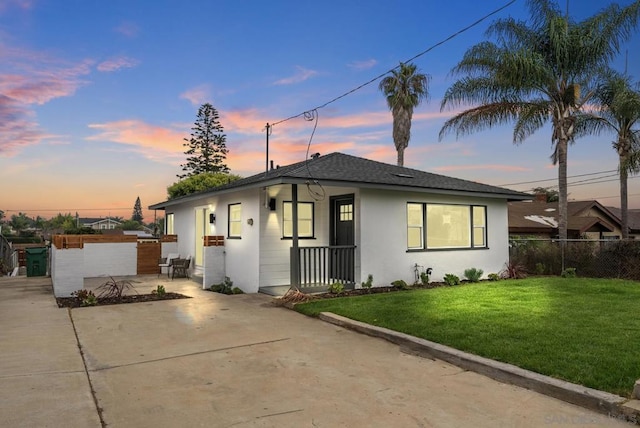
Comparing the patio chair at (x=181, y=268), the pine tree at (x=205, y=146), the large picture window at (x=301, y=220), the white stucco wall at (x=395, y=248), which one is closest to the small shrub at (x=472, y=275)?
the white stucco wall at (x=395, y=248)

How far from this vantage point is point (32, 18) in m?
11.1

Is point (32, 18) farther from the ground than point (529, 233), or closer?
farther from the ground

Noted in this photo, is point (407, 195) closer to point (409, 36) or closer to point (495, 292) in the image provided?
point (495, 292)

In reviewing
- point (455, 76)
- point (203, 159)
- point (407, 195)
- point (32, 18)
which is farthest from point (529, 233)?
point (203, 159)

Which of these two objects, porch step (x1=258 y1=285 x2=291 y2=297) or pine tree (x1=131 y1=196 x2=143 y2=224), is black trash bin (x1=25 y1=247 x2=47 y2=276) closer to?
porch step (x1=258 y1=285 x2=291 y2=297)

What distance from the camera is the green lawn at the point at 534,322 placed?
4355 mm

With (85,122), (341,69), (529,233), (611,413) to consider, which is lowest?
(611,413)

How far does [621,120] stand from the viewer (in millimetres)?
16234

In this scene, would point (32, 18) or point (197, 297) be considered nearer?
point (197, 297)

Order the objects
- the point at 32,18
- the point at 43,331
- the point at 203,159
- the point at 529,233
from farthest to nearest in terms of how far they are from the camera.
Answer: the point at 203,159, the point at 529,233, the point at 32,18, the point at 43,331

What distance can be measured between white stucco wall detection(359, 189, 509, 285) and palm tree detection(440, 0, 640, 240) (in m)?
4.27

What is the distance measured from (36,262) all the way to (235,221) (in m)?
7.91

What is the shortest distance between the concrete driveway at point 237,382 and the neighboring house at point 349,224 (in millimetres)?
3460

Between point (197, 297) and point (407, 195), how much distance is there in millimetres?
5853
